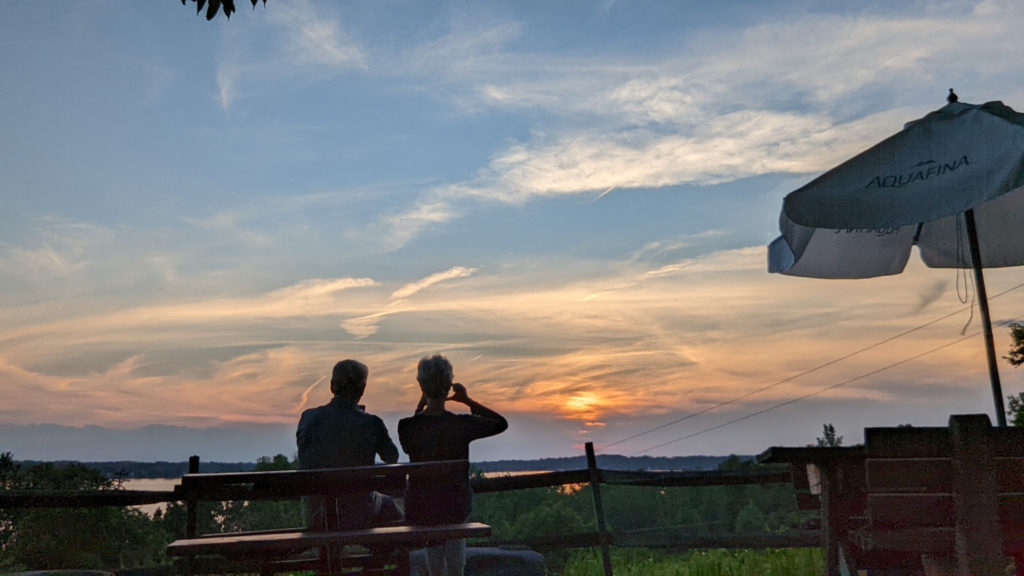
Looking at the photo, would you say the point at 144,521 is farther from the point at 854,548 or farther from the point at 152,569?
the point at 854,548

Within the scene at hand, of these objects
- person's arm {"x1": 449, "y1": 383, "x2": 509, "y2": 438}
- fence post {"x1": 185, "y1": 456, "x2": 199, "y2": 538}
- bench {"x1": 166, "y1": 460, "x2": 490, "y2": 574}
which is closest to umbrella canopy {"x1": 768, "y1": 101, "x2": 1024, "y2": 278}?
person's arm {"x1": 449, "y1": 383, "x2": 509, "y2": 438}

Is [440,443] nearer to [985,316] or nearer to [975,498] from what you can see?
[975,498]

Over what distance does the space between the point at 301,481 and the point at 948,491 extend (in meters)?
3.51

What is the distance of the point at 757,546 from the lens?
9.23 meters

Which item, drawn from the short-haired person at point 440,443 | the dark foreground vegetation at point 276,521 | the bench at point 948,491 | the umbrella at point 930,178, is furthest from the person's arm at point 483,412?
the dark foreground vegetation at point 276,521

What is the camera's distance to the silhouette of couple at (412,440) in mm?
5836

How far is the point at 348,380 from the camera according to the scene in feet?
19.9

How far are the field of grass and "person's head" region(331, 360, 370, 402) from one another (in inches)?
182

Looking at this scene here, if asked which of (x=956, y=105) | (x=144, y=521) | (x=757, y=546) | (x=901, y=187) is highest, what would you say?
(x=956, y=105)

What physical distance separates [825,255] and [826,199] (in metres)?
2.01

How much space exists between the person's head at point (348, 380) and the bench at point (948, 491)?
2.77 m

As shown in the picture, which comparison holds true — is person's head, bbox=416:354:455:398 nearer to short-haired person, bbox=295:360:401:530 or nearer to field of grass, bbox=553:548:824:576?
short-haired person, bbox=295:360:401:530

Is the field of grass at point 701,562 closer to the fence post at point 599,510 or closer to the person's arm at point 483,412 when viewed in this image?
the fence post at point 599,510

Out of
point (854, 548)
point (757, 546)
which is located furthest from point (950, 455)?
point (757, 546)
